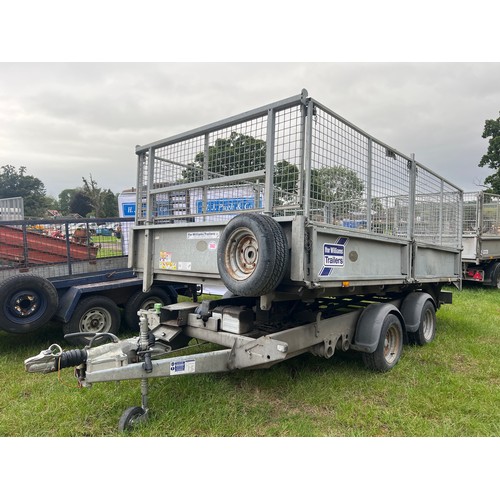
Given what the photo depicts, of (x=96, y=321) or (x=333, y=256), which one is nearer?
(x=333, y=256)

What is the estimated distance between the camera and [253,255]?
316 centimetres

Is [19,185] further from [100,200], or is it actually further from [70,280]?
[70,280]

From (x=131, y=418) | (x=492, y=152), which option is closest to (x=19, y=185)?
(x=492, y=152)

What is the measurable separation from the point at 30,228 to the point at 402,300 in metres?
5.28

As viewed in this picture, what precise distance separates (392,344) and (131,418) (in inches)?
125

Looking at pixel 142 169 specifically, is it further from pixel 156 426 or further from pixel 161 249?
pixel 156 426

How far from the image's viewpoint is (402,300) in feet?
18.1

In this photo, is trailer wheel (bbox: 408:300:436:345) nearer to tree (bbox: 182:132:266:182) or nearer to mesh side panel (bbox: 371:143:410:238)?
mesh side panel (bbox: 371:143:410:238)

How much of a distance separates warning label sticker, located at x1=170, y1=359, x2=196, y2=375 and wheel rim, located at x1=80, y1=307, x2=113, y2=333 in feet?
8.82

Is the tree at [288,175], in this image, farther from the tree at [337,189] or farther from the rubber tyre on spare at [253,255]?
the rubber tyre on spare at [253,255]

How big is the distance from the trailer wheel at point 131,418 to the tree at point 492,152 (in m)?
31.6

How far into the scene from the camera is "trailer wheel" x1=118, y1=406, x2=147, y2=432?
3.01m

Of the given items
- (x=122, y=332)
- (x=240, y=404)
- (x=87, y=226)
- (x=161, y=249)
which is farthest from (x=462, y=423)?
(x=87, y=226)

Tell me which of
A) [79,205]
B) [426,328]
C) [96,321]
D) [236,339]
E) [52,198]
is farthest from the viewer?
[52,198]
